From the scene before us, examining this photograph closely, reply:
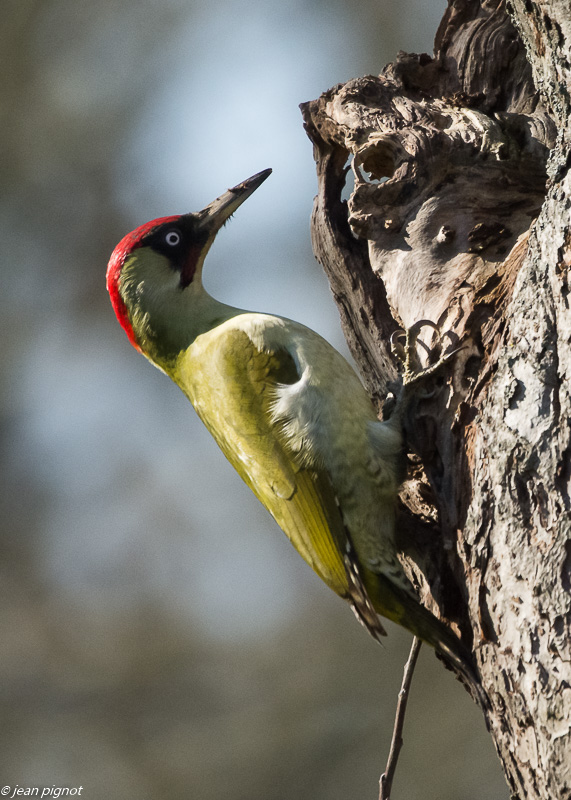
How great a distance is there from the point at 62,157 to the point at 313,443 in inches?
218

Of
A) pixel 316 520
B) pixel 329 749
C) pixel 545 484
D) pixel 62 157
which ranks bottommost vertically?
pixel 329 749

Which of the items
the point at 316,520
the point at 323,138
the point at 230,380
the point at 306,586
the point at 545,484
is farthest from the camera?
the point at 306,586

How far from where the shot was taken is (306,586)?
267 inches

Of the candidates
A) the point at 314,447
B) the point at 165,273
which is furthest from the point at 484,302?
the point at 165,273

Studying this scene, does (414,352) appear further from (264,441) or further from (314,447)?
(264,441)

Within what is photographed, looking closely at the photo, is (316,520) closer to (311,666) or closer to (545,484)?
(545,484)

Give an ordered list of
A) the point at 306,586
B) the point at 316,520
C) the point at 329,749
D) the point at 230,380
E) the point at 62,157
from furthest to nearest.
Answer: the point at 62,157 < the point at 306,586 < the point at 329,749 < the point at 230,380 < the point at 316,520

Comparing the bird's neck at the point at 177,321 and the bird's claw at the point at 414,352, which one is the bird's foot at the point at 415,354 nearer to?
the bird's claw at the point at 414,352

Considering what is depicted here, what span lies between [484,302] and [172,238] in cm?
170

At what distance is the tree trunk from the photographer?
1.95 metres

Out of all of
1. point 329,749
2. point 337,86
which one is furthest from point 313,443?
point 329,749

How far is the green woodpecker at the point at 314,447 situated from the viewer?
281 cm

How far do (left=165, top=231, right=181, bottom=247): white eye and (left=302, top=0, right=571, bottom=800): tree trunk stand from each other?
28.5 inches

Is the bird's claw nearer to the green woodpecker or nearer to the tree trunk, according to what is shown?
the tree trunk
